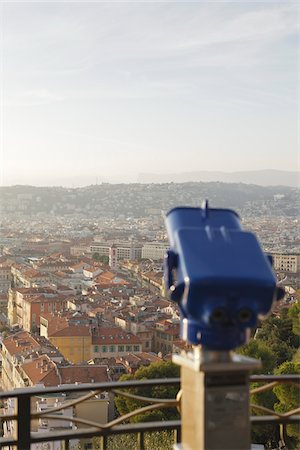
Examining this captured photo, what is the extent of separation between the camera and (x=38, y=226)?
7138cm

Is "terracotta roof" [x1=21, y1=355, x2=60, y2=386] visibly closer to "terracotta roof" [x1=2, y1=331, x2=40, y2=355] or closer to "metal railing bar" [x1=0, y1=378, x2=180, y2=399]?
"terracotta roof" [x1=2, y1=331, x2=40, y2=355]

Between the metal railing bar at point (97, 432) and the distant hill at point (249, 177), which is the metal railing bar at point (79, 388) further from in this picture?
the distant hill at point (249, 177)

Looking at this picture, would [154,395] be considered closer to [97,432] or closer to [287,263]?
[97,432]

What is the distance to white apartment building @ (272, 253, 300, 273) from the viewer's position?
42.4m

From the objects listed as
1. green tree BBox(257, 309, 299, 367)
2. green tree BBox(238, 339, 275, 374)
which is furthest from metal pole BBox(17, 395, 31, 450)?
green tree BBox(257, 309, 299, 367)

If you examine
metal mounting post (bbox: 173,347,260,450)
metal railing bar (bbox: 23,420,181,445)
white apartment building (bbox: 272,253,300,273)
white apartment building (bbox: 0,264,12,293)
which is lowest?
white apartment building (bbox: 0,264,12,293)

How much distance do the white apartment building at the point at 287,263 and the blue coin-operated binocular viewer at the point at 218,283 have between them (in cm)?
4097

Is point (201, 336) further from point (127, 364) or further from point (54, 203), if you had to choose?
point (54, 203)

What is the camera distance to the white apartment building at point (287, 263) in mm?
42375

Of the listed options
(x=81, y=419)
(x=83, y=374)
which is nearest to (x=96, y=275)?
(x=83, y=374)

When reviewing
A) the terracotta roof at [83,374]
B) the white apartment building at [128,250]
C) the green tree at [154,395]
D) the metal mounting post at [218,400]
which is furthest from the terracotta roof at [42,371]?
the white apartment building at [128,250]

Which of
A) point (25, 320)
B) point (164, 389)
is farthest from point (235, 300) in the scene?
point (25, 320)

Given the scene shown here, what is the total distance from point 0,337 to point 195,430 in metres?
33.2

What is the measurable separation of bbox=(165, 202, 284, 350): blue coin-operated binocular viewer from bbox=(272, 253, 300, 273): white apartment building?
41.0m
